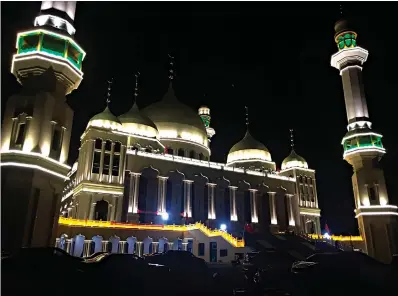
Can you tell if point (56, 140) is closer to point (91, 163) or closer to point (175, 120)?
point (91, 163)

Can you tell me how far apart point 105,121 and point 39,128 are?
17252 mm

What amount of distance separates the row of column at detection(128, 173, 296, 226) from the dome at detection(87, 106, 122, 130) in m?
5.94

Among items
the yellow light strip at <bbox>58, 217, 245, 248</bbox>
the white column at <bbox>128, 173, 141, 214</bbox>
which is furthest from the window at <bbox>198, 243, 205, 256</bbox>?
the white column at <bbox>128, 173, 141, 214</bbox>

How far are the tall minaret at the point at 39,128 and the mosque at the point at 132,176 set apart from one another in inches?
2.5

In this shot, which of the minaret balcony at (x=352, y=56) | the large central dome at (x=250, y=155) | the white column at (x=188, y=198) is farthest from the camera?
the large central dome at (x=250, y=155)

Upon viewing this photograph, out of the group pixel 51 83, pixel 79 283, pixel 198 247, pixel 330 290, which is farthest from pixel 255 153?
pixel 79 283

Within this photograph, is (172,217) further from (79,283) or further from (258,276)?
(79,283)

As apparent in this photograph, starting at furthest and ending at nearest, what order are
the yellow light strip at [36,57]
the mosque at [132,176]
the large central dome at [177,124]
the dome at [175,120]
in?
the dome at [175,120]
the large central dome at [177,124]
the yellow light strip at [36,57]
the mosque at [132,176]

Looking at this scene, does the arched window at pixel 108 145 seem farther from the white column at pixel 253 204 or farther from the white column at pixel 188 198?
the white column at pixel 253 204

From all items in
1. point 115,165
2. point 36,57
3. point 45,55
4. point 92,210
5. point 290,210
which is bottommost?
point 92,210

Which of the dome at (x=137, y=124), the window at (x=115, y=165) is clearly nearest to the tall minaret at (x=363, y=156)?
the dome at (x=137, y=124)

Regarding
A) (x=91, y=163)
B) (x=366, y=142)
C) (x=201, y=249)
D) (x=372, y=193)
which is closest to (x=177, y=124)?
(x=91, y=163)

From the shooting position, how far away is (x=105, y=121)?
3825 cm

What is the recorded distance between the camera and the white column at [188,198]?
1545 inches
